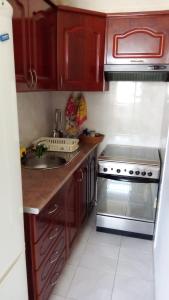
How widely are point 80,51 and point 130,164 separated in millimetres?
1090

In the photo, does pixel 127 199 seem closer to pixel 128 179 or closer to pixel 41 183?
pixel 128 179

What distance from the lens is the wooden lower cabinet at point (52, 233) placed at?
124 centimetres

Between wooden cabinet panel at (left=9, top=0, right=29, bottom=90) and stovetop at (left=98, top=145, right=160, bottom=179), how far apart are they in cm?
103

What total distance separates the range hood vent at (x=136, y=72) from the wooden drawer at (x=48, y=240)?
A: 1339mm

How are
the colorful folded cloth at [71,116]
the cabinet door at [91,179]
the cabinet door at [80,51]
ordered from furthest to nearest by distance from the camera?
the colorful folded cloth at [71,116] < the cabinet door at [91,179] < the cabinet door at [80,51]

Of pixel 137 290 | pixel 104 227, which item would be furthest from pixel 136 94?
pixel 137 290

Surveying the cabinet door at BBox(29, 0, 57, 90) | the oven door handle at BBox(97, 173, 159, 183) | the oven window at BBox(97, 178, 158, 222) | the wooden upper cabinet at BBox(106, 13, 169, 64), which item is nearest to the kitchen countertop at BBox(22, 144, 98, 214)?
the oven door handle at BBox(97, 173, 159, 183)

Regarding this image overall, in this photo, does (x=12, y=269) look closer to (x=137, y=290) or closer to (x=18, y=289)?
(x=18, y=289)

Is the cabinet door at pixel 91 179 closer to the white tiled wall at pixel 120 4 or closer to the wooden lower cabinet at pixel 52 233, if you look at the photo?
the wooden lower cabinet at pixel 52 233

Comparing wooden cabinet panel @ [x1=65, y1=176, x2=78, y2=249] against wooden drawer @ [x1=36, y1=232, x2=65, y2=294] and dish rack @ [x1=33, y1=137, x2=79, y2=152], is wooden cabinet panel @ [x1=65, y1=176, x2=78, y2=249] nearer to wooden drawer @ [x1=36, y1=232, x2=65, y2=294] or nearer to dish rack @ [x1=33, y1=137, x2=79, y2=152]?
wooden drawer @ [x1=36, y1=232, x2=65, y2=294]

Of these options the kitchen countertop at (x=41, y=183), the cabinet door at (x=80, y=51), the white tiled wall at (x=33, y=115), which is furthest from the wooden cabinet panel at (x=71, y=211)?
the cabinet door at (x=80, y=51)

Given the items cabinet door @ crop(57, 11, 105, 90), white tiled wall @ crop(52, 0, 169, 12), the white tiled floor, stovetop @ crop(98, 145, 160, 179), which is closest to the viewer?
the white tiled floor

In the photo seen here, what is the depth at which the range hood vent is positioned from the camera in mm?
2021

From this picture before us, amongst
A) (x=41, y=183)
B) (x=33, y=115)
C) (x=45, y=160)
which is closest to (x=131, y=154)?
(x=45, y=160)
